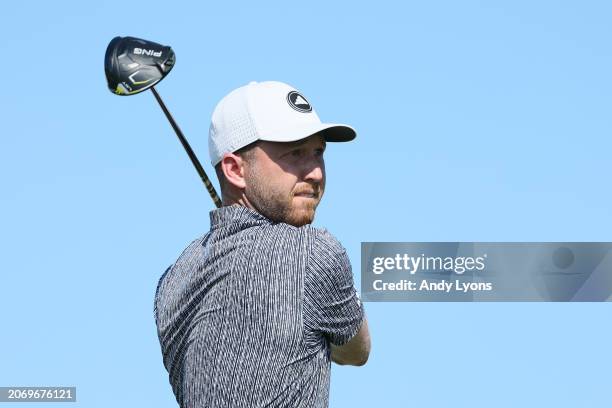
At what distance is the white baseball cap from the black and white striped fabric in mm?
294

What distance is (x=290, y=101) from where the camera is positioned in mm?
4895

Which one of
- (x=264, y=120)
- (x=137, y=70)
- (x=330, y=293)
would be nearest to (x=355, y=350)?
(x=330, y=293)

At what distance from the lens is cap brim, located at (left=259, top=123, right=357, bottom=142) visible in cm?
470

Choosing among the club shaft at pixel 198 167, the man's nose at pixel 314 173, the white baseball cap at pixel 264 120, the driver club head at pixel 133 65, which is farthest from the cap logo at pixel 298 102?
the driver club head at pixel 133 65

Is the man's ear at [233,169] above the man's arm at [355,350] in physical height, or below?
above

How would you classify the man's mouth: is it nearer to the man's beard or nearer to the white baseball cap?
the man's beard

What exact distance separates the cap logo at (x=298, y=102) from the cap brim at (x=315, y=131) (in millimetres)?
104

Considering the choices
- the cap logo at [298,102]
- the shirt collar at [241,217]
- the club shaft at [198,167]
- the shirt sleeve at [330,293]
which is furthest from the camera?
the club shaft at [198,167]

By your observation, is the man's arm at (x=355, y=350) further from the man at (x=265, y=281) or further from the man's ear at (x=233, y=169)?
the man's ear at (x=233, y=169)

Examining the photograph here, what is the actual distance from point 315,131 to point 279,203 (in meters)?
0.32

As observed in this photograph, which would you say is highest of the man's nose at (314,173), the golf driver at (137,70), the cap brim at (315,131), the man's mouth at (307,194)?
the golf driver at (137,70)

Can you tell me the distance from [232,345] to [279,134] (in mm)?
850

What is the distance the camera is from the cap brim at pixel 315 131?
470 cm

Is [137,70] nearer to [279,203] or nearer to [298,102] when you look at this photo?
[298,102]
